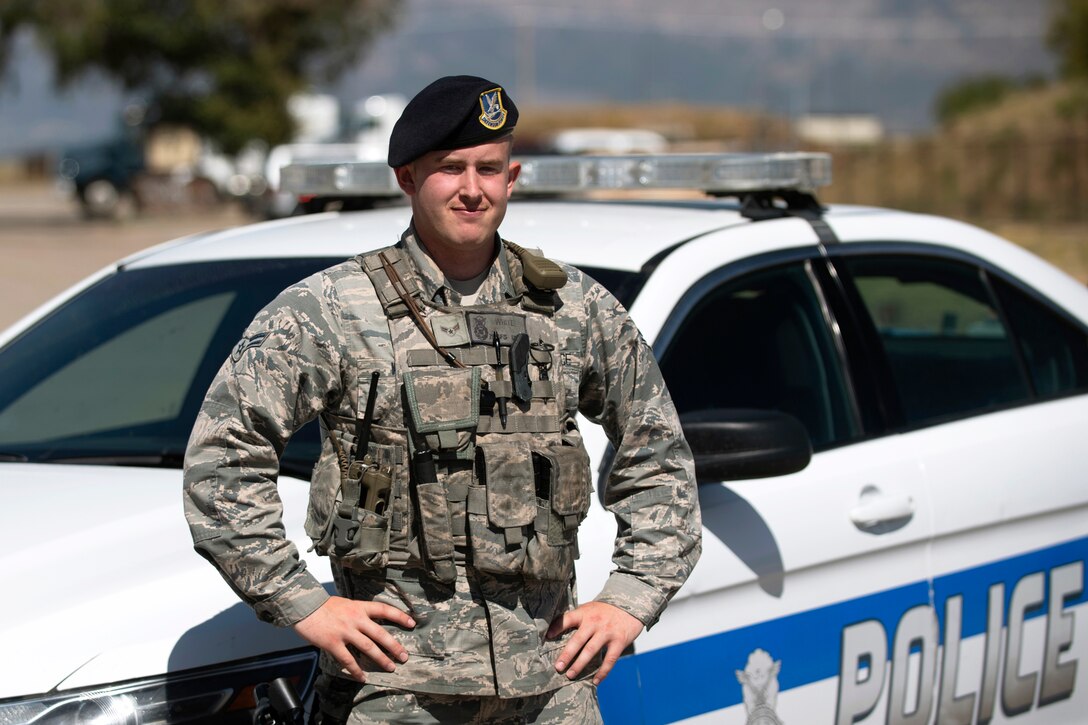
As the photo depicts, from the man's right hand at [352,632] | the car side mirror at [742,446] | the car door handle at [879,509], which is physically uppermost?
the car side mirror at [742,446]

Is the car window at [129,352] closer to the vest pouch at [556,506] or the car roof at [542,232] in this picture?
the car roof at [542,232]

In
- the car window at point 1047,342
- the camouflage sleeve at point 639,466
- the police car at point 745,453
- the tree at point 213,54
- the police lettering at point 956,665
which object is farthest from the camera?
the tree at point 213,54

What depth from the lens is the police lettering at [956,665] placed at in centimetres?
298

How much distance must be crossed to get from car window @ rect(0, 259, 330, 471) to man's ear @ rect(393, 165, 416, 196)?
980 mm

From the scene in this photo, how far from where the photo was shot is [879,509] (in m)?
3.08

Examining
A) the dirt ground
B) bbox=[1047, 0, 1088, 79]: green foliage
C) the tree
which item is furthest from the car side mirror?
bbox=[1047, 0, 1088, 79]: green foliage

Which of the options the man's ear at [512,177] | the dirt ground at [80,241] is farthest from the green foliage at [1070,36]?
the man's ear at [512,177]

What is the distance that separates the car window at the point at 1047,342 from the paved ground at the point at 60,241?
9.45m

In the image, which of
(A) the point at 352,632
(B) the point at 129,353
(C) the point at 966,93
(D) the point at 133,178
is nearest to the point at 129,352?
(B) the point at 129,353

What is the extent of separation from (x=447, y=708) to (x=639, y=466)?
0.45m

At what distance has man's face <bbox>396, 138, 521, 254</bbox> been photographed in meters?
2.14

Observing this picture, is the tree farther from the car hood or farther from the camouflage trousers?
the camouflage trousers

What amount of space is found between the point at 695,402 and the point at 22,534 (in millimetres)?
1338

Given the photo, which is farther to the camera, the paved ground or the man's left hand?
the paved ground
